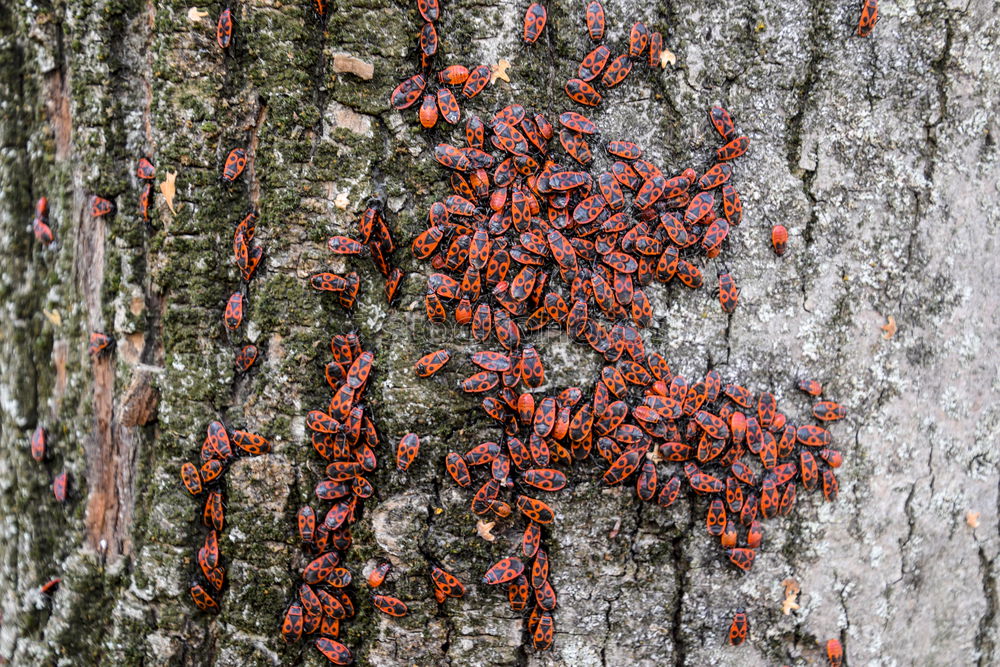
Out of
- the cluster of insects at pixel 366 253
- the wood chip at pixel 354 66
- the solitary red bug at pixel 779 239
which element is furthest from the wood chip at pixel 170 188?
the solitary red bug at pixel 779 239

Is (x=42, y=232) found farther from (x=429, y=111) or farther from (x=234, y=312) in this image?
(x=429, y=111)

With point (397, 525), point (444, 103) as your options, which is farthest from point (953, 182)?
point (397, 525)

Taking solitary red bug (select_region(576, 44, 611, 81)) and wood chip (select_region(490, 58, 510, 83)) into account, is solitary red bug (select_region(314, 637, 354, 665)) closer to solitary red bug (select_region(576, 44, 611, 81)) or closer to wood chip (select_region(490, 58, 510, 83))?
wood chip (select_region(490, 58, 510, 83))

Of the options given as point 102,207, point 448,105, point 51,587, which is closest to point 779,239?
point 448,105

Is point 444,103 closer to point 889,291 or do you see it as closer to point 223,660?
point 889,291

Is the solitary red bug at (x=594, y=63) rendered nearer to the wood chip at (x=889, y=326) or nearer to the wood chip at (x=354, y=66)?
the wood chip at (x=354, y=66)

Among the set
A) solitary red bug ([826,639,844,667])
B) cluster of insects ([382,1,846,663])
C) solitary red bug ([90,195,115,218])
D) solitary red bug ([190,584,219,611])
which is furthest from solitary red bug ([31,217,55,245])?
solitary red bug ([826,639,844,667])

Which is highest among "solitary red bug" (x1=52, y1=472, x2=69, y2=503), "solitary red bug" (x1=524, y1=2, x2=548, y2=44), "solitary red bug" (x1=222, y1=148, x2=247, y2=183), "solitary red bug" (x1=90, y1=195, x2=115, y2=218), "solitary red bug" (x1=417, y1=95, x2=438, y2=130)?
"solitary red bug" (x1=524, y1=2, x2=548, y2=44)
